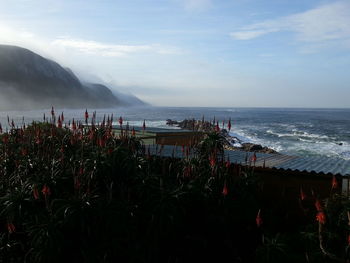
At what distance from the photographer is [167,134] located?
20016mm

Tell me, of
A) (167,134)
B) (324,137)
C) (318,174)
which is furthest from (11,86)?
(318,174)

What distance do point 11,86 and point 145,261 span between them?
191112mm

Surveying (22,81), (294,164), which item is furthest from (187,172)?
(22,81)

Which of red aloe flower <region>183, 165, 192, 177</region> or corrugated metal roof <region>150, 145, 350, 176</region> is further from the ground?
red aloe flower <region>183, 165, 192, 177</region>

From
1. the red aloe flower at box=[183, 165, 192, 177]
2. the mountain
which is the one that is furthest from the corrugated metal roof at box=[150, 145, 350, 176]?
the mountain

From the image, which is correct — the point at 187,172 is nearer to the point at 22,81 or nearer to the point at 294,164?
the point at 294,164

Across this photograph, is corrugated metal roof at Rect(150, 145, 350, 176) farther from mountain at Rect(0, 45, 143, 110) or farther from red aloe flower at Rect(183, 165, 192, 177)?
mountain at Rect(0, 45, 143, 110)

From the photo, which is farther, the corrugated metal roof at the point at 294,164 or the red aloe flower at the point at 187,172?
the corrugated metal roof at the point at 294,164

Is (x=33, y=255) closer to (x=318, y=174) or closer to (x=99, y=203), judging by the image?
(x=99, y=203)

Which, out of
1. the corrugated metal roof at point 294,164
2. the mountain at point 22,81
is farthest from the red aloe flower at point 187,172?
the mountain at point 22,81

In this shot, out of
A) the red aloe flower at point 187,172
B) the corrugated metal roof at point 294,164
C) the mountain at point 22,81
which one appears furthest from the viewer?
the mountain at point 22,81

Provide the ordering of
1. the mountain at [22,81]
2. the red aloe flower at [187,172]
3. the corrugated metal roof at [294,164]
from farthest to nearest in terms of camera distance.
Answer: the mountain at [22,81] → the corrugated metal roof at [294,164] → the red aloe flower at [187,172]

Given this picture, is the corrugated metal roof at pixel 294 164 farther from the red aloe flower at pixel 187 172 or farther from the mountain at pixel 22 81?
the mountain at pixel 22 81

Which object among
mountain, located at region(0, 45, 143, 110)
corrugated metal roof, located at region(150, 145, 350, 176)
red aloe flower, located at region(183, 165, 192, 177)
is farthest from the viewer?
mountain, located at region(0, 45, 143, 110)
